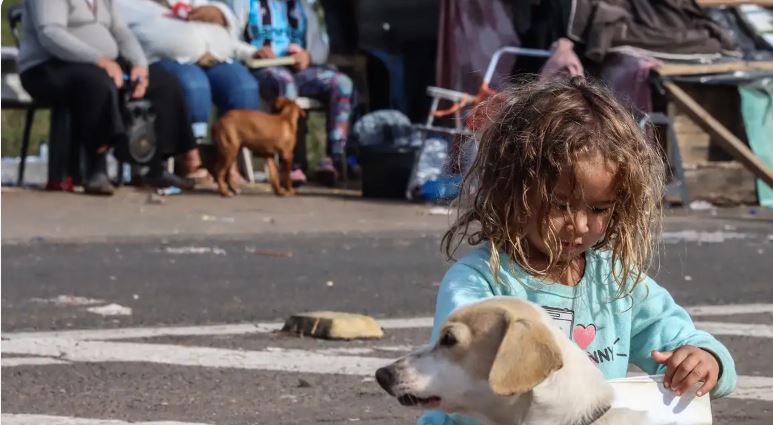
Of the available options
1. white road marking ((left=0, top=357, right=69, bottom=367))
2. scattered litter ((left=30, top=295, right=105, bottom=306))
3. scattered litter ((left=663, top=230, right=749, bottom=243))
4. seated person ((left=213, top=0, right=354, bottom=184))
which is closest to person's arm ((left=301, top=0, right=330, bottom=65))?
seated person ((left=213, top=0, right=354, bottom=184))

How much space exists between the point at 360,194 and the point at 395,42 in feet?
10.0

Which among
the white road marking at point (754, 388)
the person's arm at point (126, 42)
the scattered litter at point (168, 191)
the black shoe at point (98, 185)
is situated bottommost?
the scattered litter at point (168, 191)

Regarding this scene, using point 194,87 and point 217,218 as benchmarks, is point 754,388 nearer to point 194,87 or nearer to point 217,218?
point 217,218

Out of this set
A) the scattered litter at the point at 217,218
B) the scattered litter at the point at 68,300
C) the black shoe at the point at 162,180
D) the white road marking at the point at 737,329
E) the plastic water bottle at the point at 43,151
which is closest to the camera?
the white road marking at the point at 737,329

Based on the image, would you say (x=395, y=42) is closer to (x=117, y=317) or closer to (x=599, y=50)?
(x=599, y=50)

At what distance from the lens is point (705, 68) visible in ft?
44.3

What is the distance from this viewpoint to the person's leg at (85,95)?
1227cm

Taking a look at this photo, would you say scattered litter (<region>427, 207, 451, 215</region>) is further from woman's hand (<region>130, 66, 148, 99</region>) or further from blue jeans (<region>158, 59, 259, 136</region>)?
woman's hand (<region>130, 66, 148, 99</region>)

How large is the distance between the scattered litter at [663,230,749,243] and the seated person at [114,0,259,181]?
4439mm

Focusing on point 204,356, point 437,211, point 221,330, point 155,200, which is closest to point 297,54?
point 155,200

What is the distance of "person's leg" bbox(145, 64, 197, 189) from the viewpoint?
42.8 feet

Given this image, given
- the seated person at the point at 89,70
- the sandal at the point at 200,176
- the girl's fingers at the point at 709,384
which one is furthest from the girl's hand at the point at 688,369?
the sandal at the point at 200,176

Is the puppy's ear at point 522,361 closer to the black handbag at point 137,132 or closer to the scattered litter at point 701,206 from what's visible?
the black handbag at point 137,132

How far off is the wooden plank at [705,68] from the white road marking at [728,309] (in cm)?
569
